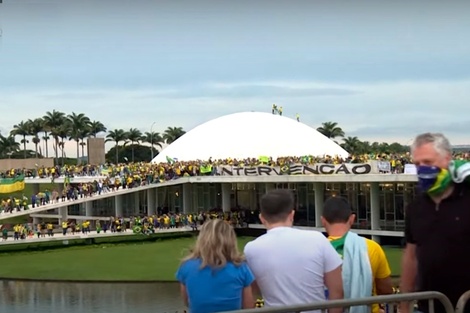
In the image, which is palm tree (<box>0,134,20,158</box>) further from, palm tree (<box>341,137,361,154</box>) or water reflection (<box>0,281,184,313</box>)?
water reflection (<box>0,281,184,313</box>)

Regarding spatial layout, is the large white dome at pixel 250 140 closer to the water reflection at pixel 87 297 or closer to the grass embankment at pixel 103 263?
the grass embankment at pixel 103 263

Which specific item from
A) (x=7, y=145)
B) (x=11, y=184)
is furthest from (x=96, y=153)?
(x=7, y=145)

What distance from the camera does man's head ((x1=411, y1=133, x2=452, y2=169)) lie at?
431 centimetres

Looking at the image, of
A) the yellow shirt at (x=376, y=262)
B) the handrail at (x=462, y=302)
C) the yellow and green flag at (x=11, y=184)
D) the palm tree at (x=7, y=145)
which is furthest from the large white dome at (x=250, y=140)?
the handrail at (x=462, y=302)

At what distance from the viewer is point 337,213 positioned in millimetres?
4988

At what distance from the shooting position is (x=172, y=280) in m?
24.1

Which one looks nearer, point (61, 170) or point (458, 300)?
point (458, 300)

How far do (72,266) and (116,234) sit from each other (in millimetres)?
9070

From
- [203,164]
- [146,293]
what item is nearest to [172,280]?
[146,293]

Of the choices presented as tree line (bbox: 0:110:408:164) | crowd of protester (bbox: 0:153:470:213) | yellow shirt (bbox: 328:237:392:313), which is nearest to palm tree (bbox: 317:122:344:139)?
tree line (bbox: 0:110:408:164)

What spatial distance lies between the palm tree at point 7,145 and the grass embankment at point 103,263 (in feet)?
231

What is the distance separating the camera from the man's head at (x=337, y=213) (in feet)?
16.4

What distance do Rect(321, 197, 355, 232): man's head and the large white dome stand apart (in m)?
50.1

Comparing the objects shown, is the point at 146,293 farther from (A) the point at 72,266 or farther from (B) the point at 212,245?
(B) the point at 212,245
